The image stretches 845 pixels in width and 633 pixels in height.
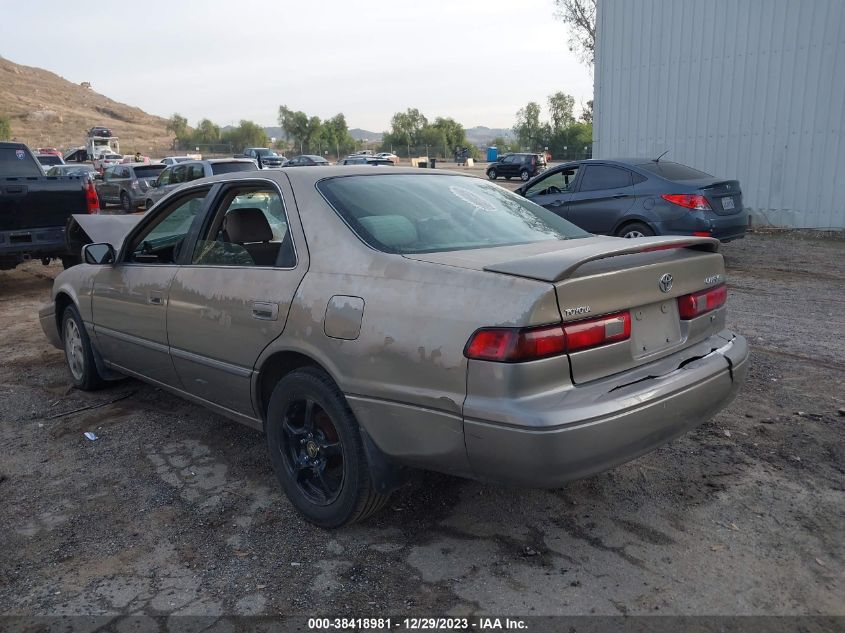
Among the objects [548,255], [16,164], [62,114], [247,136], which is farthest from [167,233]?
[62,114]

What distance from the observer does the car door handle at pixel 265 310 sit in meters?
3.30

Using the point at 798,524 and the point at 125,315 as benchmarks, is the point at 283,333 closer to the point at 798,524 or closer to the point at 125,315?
the point at 125,315

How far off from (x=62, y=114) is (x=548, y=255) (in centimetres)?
11244

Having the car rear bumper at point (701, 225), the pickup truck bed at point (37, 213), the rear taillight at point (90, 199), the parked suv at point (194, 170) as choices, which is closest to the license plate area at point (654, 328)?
the car rear bumper at point (701, 225)

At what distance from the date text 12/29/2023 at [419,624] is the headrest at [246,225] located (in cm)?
204

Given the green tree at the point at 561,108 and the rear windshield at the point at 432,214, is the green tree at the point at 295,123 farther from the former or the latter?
the rear windshield at the point at 432,214

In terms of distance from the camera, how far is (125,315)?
4520mm

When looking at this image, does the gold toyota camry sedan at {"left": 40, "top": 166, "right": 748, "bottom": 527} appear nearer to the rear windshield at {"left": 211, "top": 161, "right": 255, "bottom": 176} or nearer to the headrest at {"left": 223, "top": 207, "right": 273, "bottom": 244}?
the headrest at {"left": 223, "top": 207, "right": 273, "bottom": 244}

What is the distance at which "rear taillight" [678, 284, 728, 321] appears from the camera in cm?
319

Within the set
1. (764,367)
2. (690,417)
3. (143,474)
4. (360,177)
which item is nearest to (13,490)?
(143,474)

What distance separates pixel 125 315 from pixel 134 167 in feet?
65.4

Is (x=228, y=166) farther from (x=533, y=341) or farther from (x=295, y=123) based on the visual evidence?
(x=295, y=123)

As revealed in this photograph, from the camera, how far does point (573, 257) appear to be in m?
2.75

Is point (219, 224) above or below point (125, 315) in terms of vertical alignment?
above
